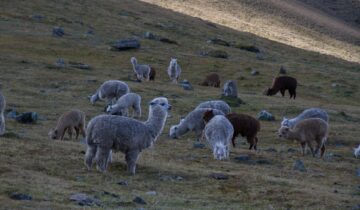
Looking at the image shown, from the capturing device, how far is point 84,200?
17000mm

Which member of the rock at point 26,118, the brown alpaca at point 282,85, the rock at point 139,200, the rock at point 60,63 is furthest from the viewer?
the brown alpaca at point 282,85

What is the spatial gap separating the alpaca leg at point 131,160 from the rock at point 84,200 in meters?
3.20

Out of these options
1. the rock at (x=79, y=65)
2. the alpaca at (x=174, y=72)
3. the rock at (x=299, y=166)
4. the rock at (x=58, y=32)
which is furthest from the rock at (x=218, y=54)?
the rock at (x=299, y=166)

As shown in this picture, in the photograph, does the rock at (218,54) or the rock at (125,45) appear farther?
the rock at (218,54)

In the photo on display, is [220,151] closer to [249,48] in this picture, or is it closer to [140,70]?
[140,70]

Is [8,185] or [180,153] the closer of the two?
[8,185]

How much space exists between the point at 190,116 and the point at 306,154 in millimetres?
4344

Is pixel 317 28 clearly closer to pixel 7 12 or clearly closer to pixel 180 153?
pixel 7 12

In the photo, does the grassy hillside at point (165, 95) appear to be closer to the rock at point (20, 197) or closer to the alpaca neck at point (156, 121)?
the rock at point (20, 197)

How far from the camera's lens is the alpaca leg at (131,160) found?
20500mm

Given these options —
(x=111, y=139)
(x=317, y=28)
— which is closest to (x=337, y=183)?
(x=111, y=139)

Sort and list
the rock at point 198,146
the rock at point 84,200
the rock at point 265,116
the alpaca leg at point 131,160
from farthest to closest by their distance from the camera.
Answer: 1. the rock at point 265,116
2. the rock at point 198,146
3. the alpaca leg at point 131,160
4. the rock at point 84,200

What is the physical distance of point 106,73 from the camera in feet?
172

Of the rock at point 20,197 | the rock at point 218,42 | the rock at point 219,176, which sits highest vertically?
the rock at point 218,42
